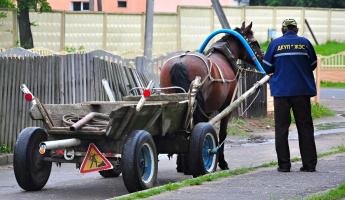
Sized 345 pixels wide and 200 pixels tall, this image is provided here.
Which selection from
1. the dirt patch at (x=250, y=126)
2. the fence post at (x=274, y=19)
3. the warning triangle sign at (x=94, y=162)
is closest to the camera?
the warning triangle sign at (x=94, y=162)

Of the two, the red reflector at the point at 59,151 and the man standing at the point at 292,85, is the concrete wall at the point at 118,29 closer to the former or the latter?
the man standing at the point at 292,85

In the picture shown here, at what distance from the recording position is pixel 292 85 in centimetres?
1225

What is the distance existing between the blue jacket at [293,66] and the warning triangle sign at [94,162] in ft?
8.25

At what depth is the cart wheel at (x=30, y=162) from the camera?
11438 millimetres

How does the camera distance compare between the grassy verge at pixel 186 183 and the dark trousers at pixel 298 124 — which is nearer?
the grassy verge at pixel 186 183

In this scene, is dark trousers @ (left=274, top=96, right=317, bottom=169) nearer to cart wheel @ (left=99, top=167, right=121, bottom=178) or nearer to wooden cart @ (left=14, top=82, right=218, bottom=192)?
wooden cart @ (left=14, top=82, right=218, bottom=192)

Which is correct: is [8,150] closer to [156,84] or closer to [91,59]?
[91,59]

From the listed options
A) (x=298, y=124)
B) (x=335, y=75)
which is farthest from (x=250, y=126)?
(x=335, y=75)

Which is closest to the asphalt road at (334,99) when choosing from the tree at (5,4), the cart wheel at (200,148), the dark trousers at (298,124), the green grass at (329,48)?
the green grass at (329,48)

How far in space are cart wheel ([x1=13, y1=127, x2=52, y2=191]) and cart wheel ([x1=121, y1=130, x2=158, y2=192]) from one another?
119 centimetres

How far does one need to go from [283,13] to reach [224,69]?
34.8 metres

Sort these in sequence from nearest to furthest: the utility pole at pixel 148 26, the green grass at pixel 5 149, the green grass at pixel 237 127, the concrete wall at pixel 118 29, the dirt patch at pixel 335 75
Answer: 1. the green grass at pixel 5 149
2. the green grass at pixel 237 127
3. the utility pole at pixel 148 26
4. the concrete wall at pixel 118 29
5. the dirt patch at pixel 335 75

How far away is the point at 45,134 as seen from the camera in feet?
38.4

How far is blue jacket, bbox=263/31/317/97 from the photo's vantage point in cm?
1225
